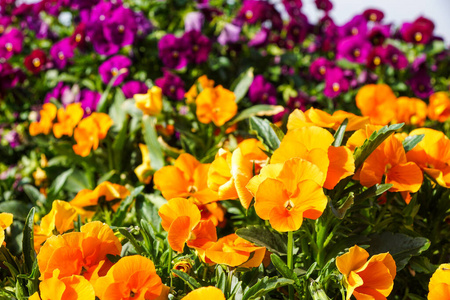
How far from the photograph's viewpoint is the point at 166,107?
70.3 inches

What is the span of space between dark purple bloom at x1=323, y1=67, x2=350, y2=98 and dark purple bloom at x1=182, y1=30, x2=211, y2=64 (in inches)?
28.4

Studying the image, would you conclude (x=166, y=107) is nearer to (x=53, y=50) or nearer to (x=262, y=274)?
(x=262, y=274)

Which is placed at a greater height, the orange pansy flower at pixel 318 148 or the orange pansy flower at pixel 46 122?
the orange pansy flower at pixel 318 148

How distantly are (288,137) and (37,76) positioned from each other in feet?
7.98

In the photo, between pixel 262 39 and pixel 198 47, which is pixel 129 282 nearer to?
pixel 198 47

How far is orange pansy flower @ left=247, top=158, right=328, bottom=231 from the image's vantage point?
32.7 inches

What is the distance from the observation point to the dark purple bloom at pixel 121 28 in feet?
7.77

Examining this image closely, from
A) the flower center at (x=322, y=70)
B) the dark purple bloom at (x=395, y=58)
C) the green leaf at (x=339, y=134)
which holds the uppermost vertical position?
the green leaf at (x=339, y=134)

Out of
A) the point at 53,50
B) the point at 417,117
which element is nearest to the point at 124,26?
the point at 53,50

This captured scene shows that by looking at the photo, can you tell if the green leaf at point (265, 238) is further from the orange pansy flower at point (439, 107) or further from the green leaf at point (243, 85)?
the orange pansy flower at point (439, 107)

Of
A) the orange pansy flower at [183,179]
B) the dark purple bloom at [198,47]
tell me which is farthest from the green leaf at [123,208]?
the dark purple bloom at [198,47]

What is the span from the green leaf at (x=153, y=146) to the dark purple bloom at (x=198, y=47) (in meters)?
0.80

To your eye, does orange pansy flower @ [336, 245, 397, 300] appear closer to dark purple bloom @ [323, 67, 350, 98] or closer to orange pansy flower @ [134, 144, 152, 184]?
orange pansy flower @ [134, 144, 152, 184]

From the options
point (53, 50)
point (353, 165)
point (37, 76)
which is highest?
point (353, 165)
